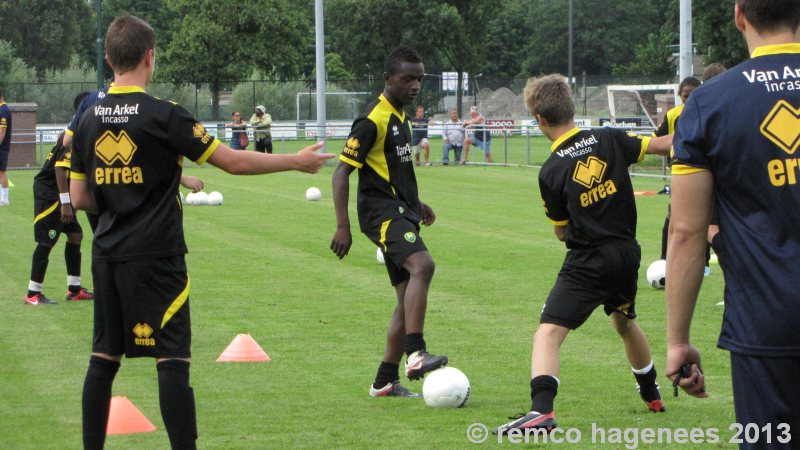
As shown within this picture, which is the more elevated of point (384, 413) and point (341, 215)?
point (341, 215)

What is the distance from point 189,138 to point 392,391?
2.74m

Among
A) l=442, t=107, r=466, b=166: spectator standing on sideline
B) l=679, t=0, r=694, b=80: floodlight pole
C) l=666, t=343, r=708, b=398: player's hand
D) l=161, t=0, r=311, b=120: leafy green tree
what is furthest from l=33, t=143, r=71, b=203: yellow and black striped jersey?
l=161, t=0, r=311, b=120: leafy green tree

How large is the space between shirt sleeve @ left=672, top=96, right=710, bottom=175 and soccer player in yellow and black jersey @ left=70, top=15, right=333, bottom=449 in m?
2.14

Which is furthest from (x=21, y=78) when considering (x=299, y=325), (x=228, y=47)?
(x=299, y=325)

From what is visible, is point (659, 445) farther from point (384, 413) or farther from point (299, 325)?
point (299, 325)

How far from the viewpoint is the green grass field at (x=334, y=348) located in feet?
21.9

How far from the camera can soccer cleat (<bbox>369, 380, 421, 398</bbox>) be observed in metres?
7.45

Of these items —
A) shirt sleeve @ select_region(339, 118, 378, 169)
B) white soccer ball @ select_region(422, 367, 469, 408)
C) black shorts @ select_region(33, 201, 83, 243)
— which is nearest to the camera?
white soccer ball @ select_region(422, 367, 469, 408)

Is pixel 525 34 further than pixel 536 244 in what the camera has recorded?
Yes

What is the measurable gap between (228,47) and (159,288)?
57316 millimetres

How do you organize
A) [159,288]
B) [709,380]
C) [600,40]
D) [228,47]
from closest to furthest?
1. [159,288]
2. [709,380]
3. [228,47]
4. [600,40]

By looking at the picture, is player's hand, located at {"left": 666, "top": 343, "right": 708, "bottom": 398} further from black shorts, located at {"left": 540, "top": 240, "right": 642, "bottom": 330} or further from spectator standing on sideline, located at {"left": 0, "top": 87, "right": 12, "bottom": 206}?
spectator standing on sideline, located at {"left": 0, "top": 87, "right": 12, "bottom": 206}

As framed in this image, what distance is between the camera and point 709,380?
7.73 metres

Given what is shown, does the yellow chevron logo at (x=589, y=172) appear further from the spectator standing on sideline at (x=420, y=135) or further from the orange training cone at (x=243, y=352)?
the spectator standing on sideline at (x=420, y=135)
